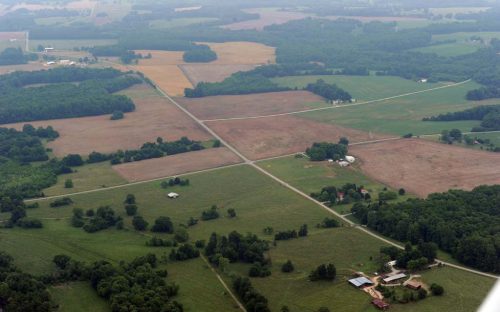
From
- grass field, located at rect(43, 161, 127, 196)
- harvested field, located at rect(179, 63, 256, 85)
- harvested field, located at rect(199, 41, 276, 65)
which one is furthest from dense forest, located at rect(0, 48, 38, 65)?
grass field, located at rect(43, 161, 127, 196)

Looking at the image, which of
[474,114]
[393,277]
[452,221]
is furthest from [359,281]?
[474,114]

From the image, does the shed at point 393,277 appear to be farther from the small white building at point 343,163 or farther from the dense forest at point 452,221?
the small white building at point 343,163

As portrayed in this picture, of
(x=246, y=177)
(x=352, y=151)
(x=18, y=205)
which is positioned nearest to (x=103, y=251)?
(x=18, y=205)

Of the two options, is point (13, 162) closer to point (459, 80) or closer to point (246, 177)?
point (246, 177)

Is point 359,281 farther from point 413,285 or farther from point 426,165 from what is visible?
point 426,165

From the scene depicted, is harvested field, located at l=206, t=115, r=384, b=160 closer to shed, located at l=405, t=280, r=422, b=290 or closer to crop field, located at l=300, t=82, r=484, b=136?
crop field, located at l=300, t=82, r=484, b=136

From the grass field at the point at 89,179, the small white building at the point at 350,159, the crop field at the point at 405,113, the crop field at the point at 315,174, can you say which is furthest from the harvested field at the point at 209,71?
the small white building at the point at 350,159
